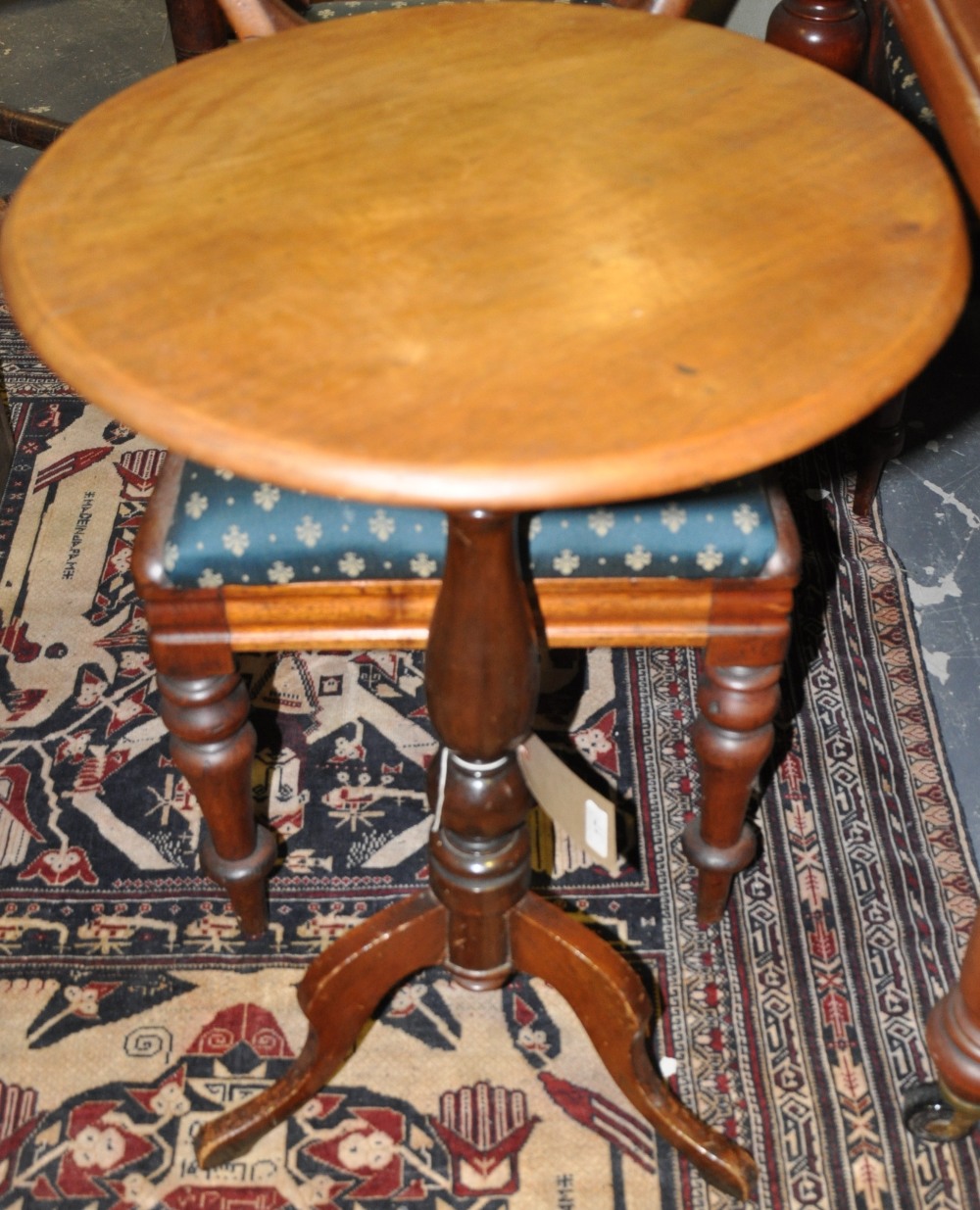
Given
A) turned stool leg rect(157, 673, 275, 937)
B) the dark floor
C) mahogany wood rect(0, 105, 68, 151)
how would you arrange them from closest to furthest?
turned stool leg rect(157, 673, 275, 937) < the dark floor < mahogany wood rect(0, 105, 68, 151)

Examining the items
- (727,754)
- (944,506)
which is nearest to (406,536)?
(727,754)

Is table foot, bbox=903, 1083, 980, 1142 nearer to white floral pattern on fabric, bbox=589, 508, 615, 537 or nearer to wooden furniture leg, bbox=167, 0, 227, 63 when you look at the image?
white floral pattern on fabric, bbox=589, 508, 615, 537

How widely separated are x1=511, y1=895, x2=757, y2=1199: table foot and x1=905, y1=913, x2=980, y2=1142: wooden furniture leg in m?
0.17

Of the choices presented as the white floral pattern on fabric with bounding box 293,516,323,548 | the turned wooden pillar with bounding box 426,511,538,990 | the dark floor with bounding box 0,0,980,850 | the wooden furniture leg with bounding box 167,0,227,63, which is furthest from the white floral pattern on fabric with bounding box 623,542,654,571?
the wooden furniture leg with bounding box 167,0,227,63

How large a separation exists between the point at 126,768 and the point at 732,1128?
78 centimetres

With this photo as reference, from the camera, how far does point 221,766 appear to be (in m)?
1.24

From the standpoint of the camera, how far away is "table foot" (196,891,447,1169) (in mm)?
1234

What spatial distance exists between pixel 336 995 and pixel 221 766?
228 millimetres

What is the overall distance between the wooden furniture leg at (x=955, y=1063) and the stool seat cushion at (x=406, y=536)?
38 cm

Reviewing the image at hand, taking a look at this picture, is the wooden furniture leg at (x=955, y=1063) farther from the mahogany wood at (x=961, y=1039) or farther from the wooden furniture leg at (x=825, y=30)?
the wooden furniture leg at (x=825, y=30)

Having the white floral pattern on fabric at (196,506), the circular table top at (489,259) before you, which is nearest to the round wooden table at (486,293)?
the circular table top at (489,259)

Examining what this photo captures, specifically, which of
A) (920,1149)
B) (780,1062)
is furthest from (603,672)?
(920,1149)

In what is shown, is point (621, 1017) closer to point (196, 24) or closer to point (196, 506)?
point (196, 506)

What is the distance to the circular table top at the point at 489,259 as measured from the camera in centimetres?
77
